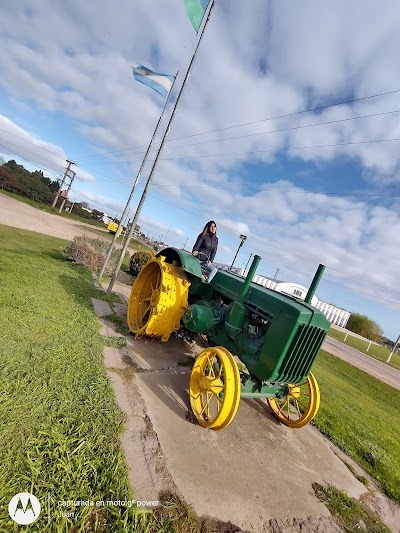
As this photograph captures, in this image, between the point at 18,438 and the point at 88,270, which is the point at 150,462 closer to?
the point at 18,438

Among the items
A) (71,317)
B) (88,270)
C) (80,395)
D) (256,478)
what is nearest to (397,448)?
(256,478)

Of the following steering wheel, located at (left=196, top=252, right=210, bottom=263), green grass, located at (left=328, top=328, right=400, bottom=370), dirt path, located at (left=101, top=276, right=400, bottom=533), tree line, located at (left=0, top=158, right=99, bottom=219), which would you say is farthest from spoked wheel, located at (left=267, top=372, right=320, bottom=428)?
tree line, located at (left=0, top=158, right=99, bottom=219)

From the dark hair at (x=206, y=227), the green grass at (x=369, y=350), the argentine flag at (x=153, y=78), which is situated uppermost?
the argentine flag at (x=153, y=78)

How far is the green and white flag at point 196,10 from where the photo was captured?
5.86 m

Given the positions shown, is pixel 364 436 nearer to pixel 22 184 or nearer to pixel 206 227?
pixel 206 227

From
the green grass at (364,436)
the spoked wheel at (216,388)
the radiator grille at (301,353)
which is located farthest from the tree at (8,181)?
the radiator grille at (301,353)

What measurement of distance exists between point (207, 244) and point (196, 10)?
181 inches

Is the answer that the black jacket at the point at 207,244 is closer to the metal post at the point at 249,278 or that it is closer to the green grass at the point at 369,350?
the metal post at the point at 249,278

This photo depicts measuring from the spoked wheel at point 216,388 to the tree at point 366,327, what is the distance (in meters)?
45.2

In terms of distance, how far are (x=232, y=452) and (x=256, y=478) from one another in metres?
0.29

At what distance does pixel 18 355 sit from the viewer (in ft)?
9.25

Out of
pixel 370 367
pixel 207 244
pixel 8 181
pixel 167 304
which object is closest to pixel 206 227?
pixel 207 244

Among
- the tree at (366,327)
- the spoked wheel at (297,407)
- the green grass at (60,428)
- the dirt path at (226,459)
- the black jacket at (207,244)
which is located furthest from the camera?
the tree at (366,327)

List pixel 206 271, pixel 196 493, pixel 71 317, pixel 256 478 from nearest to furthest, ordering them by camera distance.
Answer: pixel 196 493
pixel 256 478
pixel 71 317
pixel 206 271
